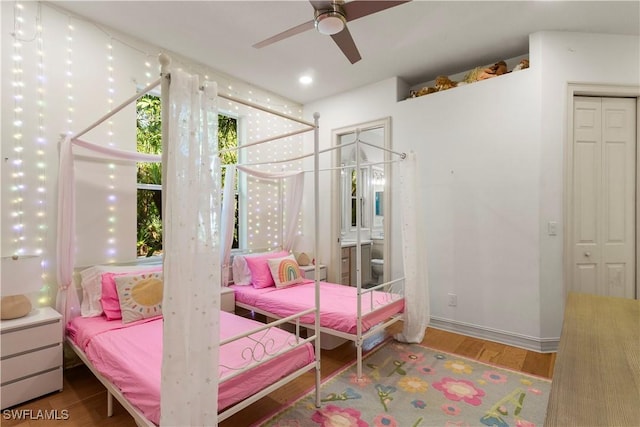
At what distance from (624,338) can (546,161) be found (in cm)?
224

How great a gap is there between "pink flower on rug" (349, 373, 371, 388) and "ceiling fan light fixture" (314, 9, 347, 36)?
8.42ft

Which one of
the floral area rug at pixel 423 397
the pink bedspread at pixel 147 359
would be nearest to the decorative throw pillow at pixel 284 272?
the pink bedspread at pixel 147 359

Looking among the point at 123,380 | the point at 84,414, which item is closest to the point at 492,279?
the point at 123,380

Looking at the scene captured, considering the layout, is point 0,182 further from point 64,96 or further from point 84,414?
point 84,414

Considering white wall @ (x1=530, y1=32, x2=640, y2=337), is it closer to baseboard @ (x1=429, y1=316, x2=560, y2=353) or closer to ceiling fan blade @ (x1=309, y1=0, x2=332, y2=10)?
baseboard @ (x1=429, y1=316, x2=560, y2=353)

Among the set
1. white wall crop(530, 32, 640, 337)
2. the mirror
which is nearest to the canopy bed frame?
the mirror

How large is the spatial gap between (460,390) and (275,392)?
1.40 meters

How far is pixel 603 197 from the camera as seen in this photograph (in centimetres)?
315

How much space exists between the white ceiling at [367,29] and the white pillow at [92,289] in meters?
2.21

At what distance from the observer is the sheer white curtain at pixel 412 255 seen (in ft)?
10.3

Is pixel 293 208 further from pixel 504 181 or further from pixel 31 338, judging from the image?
pixel 31 338

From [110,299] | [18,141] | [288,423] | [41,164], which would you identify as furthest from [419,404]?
[18,141]

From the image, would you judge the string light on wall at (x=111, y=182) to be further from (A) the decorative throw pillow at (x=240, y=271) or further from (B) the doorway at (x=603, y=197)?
(B) the doorway at (x=603, y=197)

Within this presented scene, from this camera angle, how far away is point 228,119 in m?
4.24
